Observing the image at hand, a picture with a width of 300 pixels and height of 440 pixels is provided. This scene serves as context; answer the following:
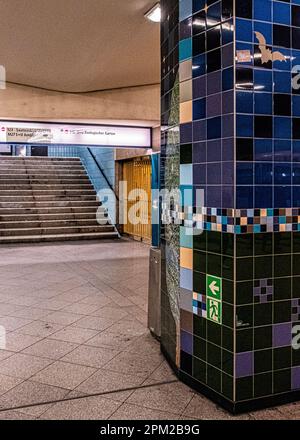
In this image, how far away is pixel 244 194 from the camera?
2.59 m

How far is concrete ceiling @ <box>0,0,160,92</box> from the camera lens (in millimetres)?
4340

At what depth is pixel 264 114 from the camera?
2.63m

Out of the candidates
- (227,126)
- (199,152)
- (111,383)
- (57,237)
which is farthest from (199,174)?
(57,237)

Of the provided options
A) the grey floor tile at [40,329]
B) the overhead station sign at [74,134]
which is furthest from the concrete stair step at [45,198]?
the grey floor tile at [40,329]

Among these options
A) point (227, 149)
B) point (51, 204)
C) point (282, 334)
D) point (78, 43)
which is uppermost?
point (78, 43)

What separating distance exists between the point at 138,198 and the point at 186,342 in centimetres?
811

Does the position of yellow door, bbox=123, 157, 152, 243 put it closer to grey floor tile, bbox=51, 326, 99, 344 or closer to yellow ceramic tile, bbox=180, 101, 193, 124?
grey floor tile, bbox=51, 326, 99, 344

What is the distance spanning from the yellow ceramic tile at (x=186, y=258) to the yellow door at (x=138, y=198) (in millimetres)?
7074

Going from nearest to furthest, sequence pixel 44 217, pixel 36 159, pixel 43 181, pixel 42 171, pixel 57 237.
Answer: pixel 57 237 < pixel 44 217 < pixel 43 181 < pixel 42 171 < pixel 36 159

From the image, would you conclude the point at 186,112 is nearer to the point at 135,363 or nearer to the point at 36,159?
the point at 135,363

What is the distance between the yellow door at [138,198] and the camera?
410 inches

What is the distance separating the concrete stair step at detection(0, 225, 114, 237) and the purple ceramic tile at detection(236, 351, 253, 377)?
8.89 meters

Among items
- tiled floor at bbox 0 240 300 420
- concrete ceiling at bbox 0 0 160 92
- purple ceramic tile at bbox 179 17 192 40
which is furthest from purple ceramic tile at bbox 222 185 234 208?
concrete ceiling at bbox 0 0 160 92

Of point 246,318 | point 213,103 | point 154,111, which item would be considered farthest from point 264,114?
point 154,111
